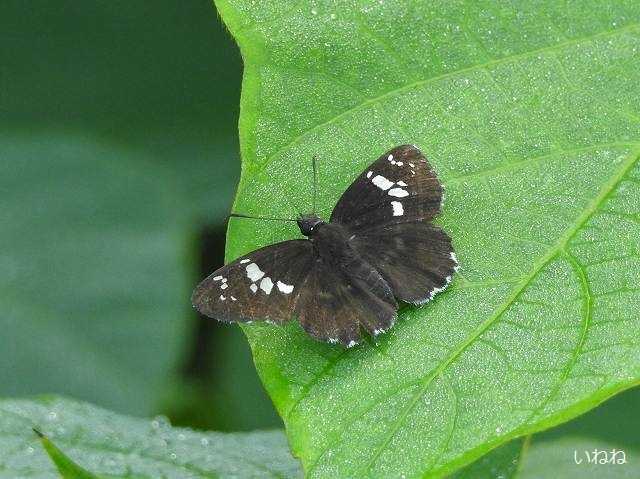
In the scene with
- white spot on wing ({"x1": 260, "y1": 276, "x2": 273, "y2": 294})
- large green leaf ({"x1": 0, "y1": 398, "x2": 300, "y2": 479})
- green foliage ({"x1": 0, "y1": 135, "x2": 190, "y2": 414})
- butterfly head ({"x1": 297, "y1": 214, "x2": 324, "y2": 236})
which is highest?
butterfly head ({"x1": 297, "y1": 214, "x2": 324, "y2": 236})

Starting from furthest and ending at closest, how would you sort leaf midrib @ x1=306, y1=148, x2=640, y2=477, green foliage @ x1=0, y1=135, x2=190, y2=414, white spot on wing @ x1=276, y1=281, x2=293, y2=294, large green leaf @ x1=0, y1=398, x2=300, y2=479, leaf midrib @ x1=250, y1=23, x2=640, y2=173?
green foliage @ x1=0, y1=135, x2=190, y2=414, white spot on wing @ x1=276, y1=281, x2=293, y2=294, leaf midrib @ x1=250, y1=23, x2=640, y2=173, large green leaf @ x1=0, y1=398, x2=300, y2=479, leaf midrib @ x1=306, y1=148, x2=640, y2=477

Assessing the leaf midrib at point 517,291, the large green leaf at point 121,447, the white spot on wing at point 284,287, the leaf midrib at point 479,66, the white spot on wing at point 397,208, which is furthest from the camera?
the white spot on wing at point 397,208

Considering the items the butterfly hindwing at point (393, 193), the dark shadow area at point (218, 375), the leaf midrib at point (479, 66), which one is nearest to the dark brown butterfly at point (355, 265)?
the butterfly hindwing at point (393, 193)

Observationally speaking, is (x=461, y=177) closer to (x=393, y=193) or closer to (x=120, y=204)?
(x=393, y=193)

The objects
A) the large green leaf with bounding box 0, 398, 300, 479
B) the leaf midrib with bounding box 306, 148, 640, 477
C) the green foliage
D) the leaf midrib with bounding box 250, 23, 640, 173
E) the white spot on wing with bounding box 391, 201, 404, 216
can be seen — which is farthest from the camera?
the green foliage

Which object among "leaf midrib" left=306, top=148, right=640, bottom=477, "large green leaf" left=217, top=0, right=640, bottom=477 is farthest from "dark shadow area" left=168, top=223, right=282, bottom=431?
"leaf midrib" left=306, top=148, right=640, bottom=477

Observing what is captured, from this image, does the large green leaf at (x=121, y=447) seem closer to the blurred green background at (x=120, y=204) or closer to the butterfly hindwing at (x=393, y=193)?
the butterfly hindwing at (x=393, y=193)

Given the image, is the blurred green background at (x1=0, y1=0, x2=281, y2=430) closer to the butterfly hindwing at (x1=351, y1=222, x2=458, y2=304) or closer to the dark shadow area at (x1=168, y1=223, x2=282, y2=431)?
the dark shadow area at (x1=168, y1=223, x2=282, y2=431)
